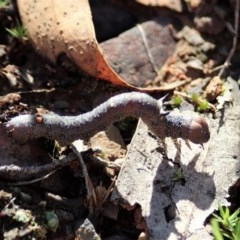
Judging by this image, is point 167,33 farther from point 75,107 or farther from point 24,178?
point 24,178

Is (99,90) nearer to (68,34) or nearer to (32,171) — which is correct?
(68,34)

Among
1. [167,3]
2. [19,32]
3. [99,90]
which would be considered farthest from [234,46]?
[19,32]

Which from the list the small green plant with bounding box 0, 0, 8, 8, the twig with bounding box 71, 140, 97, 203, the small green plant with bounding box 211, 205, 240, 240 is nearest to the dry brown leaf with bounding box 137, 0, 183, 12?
the small green plant with bounding box 0, 0, 8, 8

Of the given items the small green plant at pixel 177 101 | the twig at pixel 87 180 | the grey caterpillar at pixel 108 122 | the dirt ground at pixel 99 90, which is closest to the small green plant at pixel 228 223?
the dirt ground at pixel 99 90

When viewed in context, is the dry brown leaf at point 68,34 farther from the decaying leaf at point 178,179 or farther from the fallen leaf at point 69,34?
the decaying leaf at point 178,179

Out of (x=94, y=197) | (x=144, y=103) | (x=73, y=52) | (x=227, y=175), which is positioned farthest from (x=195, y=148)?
(x=73, y=52)

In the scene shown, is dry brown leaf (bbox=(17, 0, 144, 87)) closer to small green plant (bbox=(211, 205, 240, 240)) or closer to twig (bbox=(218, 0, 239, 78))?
twig (bbox=(218, 0, 239, 78))
